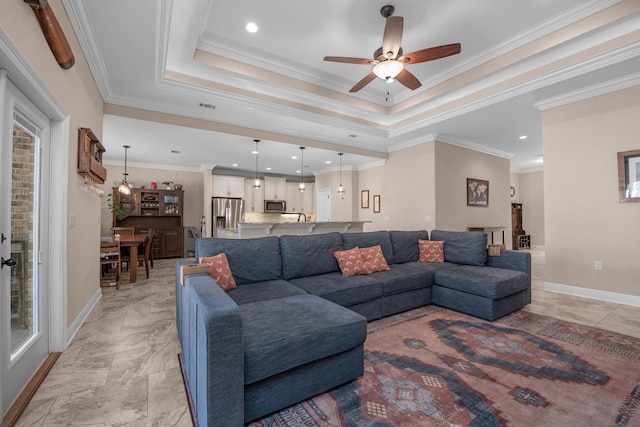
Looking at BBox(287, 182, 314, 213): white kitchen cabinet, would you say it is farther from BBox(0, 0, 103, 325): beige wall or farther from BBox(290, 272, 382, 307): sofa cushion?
BBox(290, 272, 382, 307): sofa cushion

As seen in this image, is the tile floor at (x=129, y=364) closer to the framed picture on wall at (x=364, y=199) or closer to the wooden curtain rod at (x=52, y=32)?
the wooden curtain rod at (x=52, y=32)

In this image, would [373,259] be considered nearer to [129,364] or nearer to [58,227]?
[129,364]

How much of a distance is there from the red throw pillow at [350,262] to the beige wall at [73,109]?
2602mm

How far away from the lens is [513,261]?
11.4 ft

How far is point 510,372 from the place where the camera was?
1979mm

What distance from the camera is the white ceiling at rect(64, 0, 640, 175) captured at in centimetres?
293

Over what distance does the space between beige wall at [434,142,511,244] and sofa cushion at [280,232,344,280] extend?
3226 mm

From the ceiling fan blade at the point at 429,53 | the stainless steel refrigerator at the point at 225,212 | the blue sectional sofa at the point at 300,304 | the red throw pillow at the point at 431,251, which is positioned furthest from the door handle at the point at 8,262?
the stainless steel refrigerator at the point at 225,212

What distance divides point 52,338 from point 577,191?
621 cm

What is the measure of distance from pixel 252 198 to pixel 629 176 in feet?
26.2

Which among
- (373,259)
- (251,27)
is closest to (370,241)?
(373,259)

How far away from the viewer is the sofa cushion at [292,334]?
1.47 metres

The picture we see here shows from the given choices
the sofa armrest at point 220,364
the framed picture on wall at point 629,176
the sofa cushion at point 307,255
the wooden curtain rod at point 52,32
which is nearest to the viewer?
the sofa armrest at point 220,364

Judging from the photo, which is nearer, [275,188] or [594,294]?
[594,294]
